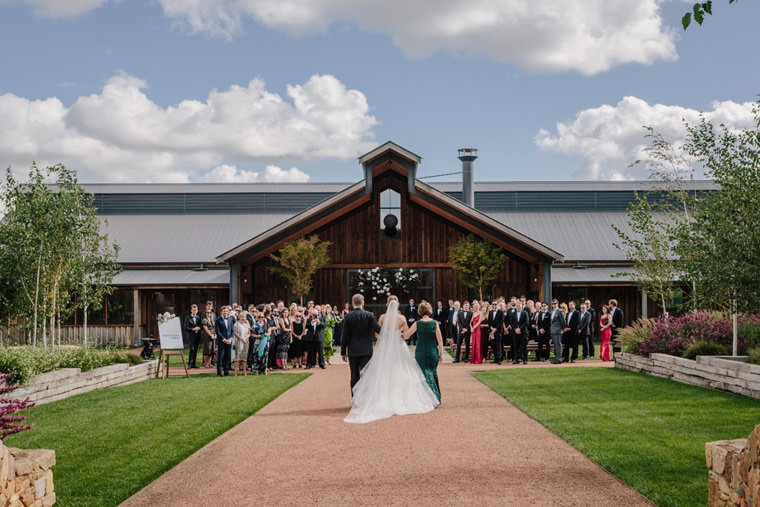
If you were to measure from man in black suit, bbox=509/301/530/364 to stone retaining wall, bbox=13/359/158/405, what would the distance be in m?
9.86

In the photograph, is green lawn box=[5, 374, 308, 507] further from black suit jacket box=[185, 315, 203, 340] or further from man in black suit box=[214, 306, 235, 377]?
black suit jacket box=[185, 315, 203, 340]

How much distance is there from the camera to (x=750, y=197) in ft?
39.1

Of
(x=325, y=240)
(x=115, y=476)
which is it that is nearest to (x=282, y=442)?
(x=115, y=476)

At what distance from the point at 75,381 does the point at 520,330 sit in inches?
457

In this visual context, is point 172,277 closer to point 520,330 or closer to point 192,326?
point 192,326

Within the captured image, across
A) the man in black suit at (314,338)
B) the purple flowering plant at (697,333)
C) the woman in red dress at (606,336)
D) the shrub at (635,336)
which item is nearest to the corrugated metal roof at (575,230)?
the woman in red dress at (606,336)

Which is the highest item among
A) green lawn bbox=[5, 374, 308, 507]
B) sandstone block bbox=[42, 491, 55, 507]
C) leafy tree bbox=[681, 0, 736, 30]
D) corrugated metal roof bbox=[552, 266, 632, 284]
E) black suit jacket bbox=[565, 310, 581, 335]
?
leafy tree bbox=[681, 0, 736, 30]

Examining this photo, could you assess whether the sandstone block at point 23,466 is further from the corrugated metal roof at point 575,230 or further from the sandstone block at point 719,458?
the corrugated metal roof at point 575,230

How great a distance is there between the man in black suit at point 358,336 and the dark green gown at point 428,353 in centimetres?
78

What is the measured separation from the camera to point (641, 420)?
10.2 meters

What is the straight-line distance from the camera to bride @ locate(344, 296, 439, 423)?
451 inches

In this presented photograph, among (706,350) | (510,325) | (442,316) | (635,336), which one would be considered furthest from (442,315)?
(706,350)

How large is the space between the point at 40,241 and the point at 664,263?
A: 50.4 feet

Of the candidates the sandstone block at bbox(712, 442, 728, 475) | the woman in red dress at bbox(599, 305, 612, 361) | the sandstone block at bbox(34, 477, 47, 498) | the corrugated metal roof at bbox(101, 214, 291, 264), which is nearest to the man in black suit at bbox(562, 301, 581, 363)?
the woman in red dress at bbox(599, 305, 612, 361)
